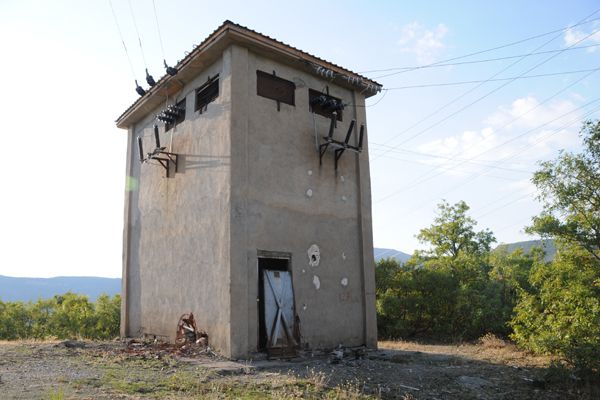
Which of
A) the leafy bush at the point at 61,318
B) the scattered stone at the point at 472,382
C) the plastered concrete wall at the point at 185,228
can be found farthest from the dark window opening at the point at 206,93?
the leafy bush at the point at 61,318

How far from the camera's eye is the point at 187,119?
1314 centimetres

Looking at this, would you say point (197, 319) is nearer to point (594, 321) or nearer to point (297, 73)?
point (297, 73)

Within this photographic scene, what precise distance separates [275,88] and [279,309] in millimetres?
5500

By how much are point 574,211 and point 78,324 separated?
1053 inches

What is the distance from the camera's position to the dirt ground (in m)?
7.05

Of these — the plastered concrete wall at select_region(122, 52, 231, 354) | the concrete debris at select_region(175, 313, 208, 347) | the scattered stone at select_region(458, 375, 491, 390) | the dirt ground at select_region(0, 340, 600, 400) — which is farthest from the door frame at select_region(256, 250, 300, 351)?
the scattered stone at select_region(458, 375, 491, 390)

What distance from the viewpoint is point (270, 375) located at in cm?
858

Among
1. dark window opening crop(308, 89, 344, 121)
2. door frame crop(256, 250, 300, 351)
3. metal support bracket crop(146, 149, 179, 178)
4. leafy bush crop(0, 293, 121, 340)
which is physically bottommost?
leafy bush crop(0, 293, 121, 340)

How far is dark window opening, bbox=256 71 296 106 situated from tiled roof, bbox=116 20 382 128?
0.74m

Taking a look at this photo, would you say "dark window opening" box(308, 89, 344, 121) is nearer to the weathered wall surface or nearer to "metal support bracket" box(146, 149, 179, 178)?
the weathered wall surface

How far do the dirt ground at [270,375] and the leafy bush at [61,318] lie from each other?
1670cm

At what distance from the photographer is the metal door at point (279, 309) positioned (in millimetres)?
10758

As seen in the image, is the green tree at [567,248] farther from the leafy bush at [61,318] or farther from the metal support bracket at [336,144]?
the leafy bush at [61,318]

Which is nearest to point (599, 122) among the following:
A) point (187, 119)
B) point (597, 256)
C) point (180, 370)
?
point (597, 256)
